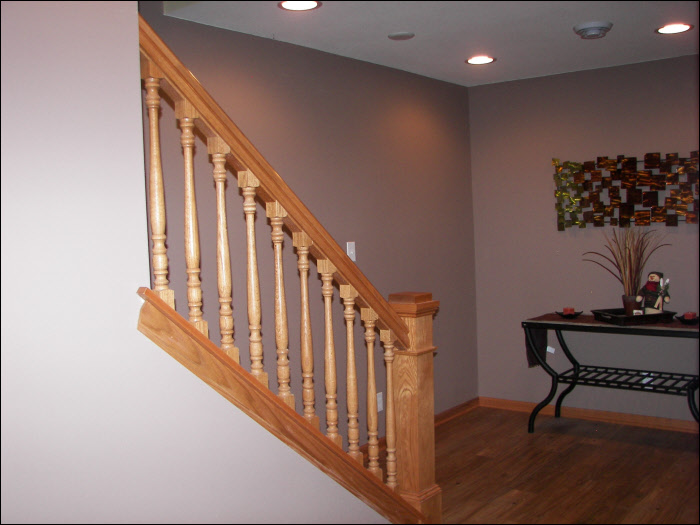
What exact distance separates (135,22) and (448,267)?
10.1ft

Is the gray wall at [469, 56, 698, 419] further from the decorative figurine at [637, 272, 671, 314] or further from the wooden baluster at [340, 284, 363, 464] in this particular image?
the wooden baluster at [340, 284, 363, 464]

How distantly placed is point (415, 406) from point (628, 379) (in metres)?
1.63

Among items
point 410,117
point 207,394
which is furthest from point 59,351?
point 410,117

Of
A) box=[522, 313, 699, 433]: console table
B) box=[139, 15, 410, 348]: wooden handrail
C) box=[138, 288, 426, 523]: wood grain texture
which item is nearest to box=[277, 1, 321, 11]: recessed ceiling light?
box=[139, 15, 410, 348]: wooden handrail

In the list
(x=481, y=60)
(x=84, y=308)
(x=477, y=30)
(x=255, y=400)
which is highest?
(x=481, y=60)

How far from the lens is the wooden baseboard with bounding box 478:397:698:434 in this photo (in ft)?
10.2

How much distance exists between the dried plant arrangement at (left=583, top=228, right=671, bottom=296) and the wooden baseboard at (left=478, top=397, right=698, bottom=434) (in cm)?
59

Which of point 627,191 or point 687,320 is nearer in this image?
point 687,320

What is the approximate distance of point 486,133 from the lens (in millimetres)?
4652

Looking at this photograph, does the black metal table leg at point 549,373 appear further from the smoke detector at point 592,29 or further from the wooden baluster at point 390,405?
the smoke detector at point 592,29

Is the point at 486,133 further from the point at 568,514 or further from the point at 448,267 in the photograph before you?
the point at 568,514

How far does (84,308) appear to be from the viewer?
179cm

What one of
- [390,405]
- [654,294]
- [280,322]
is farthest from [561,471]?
[280,322]

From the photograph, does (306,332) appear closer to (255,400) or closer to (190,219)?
(255,400)
